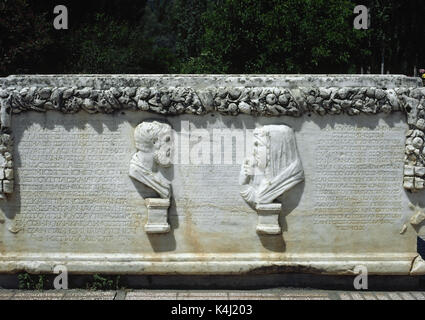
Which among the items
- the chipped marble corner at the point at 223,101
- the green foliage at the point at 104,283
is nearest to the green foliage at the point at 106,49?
the chipped marble corner at the point at 223,101

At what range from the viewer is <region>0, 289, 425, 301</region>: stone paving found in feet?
18.3

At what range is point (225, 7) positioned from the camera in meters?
10.8

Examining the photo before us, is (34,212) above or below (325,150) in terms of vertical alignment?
below

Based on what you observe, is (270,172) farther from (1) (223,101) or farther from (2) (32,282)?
(2) (32,282)

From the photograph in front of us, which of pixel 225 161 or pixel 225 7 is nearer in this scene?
pixel 225 161

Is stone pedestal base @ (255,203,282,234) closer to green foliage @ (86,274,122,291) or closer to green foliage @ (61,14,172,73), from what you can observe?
green foliage @ (86,274,122,291)

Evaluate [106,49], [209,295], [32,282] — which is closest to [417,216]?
[209,295]

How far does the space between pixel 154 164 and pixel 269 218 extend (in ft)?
4.05

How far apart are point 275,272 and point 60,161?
7.76 ft

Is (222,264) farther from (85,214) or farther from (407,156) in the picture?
(407,156)

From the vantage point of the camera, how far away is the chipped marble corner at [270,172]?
18.1 feet

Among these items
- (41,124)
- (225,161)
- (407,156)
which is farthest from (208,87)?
(407,156)

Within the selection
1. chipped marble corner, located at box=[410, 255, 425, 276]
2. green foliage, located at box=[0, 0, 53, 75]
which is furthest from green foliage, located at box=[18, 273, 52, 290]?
green foliage, located at box=[0, 0, 53, 75]

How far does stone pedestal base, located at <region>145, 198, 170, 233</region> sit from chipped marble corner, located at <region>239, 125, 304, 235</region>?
2.55ft
